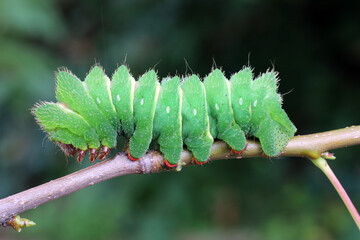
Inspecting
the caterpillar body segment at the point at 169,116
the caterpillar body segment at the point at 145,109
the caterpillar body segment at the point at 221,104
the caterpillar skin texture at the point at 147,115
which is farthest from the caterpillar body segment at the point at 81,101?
the caterpillar body segment at the point at 221,104

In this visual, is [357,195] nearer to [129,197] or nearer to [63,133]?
[129,197]

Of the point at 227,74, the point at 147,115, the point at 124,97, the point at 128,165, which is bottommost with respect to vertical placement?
the point at 128,165

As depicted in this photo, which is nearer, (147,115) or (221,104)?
(147,115)

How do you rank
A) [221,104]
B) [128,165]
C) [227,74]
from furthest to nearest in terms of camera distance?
[227,74] < [221,104] < [128,165]

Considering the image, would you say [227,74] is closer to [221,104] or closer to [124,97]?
[221,104]

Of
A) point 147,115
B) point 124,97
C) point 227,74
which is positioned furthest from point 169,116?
point 227,74

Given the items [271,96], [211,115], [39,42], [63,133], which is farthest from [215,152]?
[39,42]
